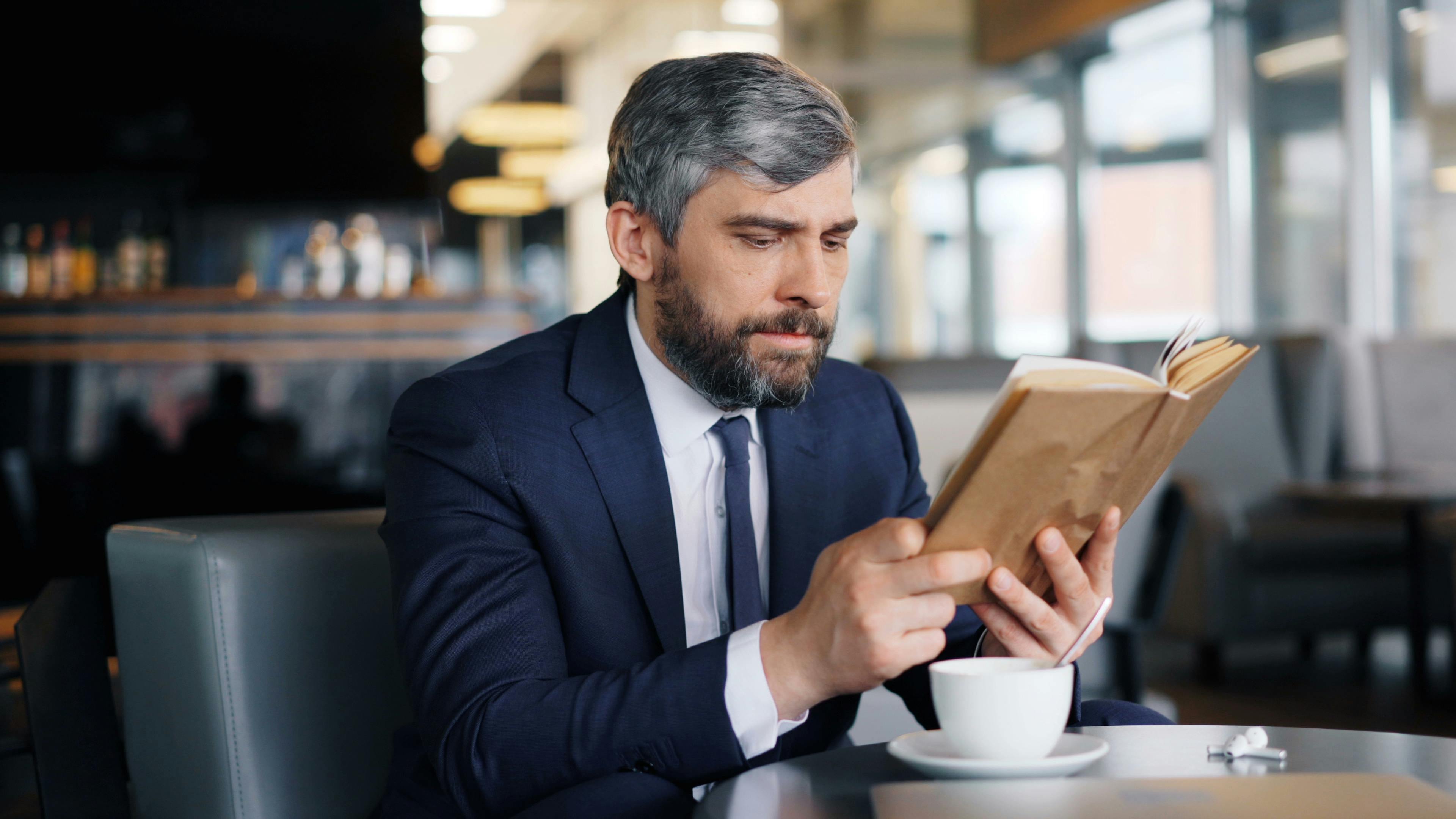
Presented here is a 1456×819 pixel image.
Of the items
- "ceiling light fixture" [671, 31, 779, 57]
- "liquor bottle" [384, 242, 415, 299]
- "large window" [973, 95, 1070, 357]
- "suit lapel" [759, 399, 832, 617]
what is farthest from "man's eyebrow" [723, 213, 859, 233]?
"ceiling light fixture" [671, 31, 779, 57]

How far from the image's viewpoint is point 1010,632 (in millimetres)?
958

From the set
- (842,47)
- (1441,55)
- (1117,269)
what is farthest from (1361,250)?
(842,47)

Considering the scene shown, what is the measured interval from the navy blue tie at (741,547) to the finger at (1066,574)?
346 mm

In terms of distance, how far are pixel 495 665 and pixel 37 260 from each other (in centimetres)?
569

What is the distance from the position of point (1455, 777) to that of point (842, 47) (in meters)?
7.77

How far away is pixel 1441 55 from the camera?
17.3ft

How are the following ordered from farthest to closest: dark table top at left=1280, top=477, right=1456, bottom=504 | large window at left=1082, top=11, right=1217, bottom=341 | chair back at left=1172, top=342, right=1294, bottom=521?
1. large window at left=1082, top=11, right=1217, bottom=341
2. chair back at left=1172, top=342, right=1294, bottom=521
3. dark table top at left=1280, top=477, right=1456, bottom=504

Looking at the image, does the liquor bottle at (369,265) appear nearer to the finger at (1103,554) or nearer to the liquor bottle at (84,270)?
the liquor bottle at (84,270)

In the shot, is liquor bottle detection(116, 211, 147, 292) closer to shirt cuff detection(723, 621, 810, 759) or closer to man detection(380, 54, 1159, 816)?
man detection(380, 54, 1159, 816)

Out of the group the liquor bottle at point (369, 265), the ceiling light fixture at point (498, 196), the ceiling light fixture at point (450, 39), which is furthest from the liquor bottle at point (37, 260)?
the ceiling light fixture at point (498, 196)

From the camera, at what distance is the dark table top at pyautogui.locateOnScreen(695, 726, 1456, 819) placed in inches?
30.1

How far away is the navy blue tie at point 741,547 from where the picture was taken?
1.20 metres

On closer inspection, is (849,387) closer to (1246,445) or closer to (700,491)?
(700,491)

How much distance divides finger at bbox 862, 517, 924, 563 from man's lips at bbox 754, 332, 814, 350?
37cm
